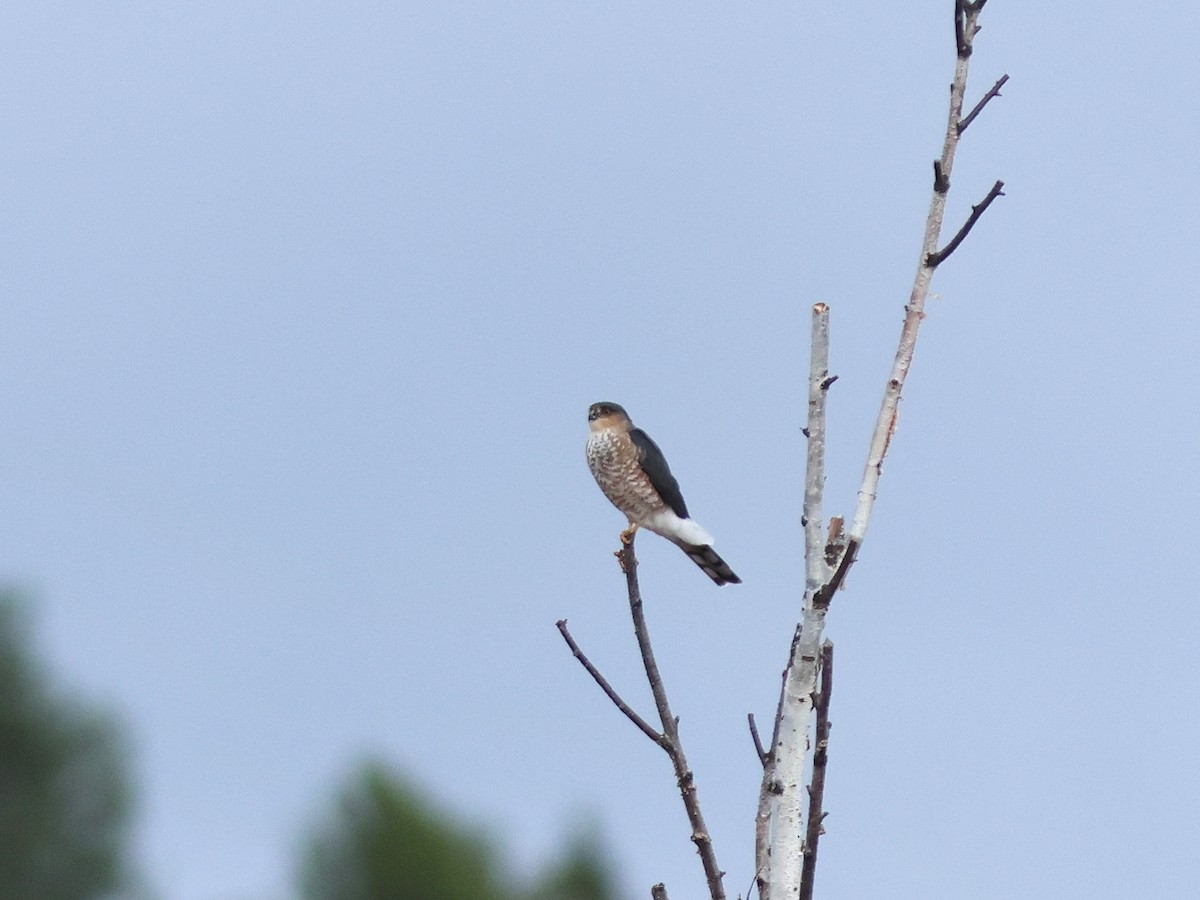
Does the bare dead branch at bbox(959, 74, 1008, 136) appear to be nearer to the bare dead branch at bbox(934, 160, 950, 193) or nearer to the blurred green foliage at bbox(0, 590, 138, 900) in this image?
the bare dead branch at bbox(934, 160, 950, 193)

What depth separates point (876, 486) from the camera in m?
3.71

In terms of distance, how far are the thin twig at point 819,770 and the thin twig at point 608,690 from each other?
410 mm

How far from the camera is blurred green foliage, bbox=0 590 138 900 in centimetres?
3328

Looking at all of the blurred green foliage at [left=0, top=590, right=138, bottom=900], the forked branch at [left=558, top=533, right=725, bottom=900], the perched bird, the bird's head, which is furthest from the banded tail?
the blurred green foliage at [left=0, top=590, right=138, bottom=900]

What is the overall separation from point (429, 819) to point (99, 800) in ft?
28.1

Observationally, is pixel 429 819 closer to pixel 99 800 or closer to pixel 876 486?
pixel 99 800

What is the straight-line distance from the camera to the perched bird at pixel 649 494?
9.23 metres

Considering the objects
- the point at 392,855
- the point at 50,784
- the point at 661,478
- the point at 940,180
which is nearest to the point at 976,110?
the point at 940,180

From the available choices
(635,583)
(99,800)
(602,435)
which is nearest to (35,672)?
(99,800)

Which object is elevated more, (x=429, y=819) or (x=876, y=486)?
(x=429, y=819)

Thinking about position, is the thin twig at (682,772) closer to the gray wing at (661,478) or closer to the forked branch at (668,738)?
the forked branch at (668,738)

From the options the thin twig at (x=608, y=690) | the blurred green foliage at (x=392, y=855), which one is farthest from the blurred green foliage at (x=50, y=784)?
the thin twig at (x=608, y=690)

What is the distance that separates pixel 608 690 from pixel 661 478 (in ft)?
17.6

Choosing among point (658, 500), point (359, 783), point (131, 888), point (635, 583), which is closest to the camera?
point (635, 583)
